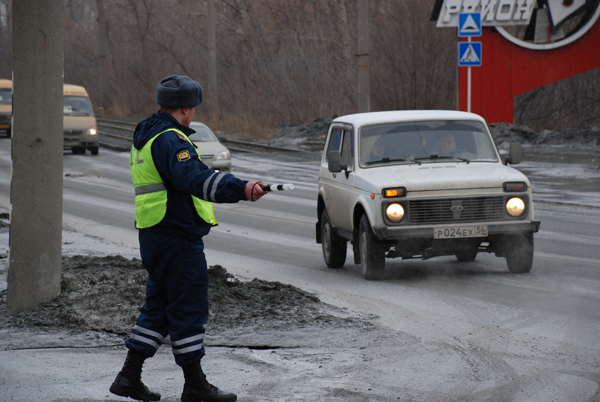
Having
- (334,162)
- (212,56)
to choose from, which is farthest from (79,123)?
(334,162)

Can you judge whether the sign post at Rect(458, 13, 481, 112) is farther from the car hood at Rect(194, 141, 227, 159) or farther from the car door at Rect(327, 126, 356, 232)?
the car door at Rect(327, 126, 356, 232)

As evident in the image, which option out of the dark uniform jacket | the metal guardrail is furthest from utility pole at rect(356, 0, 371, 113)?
the dark uniform jacket

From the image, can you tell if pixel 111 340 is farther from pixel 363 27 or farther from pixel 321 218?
pixel 363 27

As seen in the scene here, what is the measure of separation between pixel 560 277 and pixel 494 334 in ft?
8.81

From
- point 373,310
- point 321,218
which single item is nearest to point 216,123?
point 321,218

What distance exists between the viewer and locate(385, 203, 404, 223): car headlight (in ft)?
28.8

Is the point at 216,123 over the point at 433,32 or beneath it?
beneath

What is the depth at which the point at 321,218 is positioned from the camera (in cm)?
1060

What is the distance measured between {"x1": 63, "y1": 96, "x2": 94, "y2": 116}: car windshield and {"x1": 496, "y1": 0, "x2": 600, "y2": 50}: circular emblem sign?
1367 cm

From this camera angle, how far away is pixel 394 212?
8.80m

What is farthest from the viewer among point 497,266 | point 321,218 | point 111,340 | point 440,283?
point 321,218

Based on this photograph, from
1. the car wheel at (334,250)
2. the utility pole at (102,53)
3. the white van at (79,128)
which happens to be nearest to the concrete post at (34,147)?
the car wheel at (334,250)

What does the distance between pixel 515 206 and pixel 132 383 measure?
208 inches

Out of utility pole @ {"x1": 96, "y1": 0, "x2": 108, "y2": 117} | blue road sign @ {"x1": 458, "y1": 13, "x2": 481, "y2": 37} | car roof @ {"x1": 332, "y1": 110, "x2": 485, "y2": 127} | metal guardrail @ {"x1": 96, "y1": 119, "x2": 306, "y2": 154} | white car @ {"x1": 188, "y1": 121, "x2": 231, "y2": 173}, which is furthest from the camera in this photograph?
utility pole @ {"x1": 96, "y1": 0, "x2": 108, "y2": 117}
